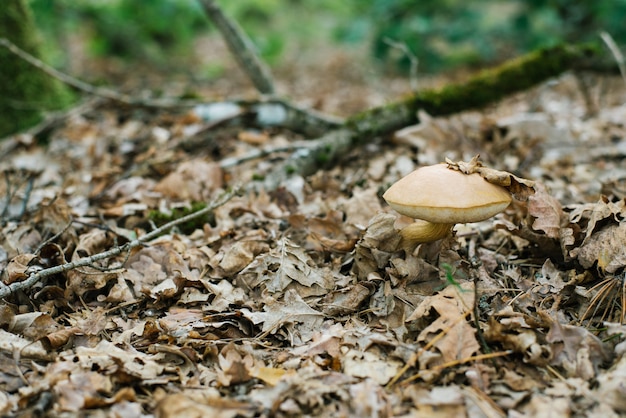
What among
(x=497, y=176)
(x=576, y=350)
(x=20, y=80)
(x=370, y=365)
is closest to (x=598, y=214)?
(x=497, y=176)

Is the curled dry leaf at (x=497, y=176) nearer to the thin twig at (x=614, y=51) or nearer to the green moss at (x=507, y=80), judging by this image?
the thin twig at (x=614, y=51)

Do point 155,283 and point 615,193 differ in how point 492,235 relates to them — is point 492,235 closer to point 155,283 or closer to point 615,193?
point 615,193

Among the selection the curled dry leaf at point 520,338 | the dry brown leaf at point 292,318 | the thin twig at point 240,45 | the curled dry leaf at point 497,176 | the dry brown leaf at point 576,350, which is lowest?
the dry brown leaf at point 576,350

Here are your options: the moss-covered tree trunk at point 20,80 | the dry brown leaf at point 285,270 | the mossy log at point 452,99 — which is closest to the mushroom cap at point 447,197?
the dry brown leaf at point 285,270

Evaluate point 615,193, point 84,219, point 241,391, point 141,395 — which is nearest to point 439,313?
point 241,391

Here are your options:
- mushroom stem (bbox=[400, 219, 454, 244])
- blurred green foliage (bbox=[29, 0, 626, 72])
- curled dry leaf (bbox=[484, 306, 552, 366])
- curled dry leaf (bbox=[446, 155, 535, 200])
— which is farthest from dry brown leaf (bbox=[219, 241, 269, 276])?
blurred green foliage (bbox=[29, 0, 626, 72])

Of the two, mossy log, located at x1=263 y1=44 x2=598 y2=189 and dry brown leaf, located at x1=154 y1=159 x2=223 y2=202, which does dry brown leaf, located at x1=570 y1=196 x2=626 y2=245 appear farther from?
dry brown leaf, located at x1=154 y1=159 x2=223 y2=202

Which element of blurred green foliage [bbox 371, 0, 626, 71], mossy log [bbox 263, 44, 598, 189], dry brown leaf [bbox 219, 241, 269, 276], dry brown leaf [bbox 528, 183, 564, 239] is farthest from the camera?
blurred green foliage [bbox 371, 0, 626, 71]
